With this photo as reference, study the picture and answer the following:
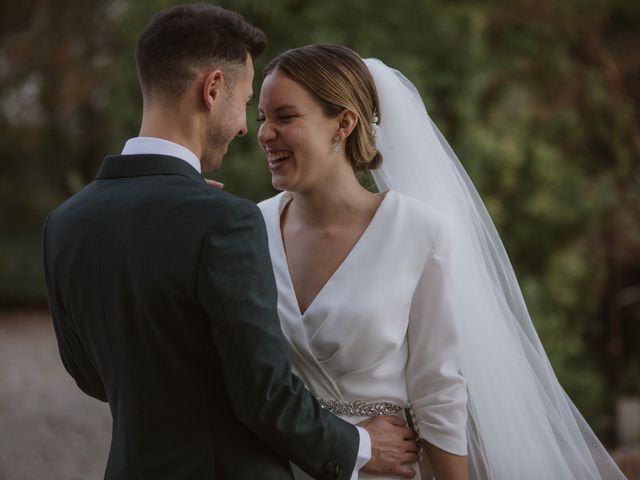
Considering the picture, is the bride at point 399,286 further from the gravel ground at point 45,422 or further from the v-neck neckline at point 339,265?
the gravel ground at point 45,422

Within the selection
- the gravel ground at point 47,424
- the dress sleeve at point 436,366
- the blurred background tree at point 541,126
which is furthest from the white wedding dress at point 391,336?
the blurred background tree at point 541,126

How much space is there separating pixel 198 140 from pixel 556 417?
159 centimetres

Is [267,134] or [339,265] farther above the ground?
[267,134]

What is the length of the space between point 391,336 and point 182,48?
100 centimetres

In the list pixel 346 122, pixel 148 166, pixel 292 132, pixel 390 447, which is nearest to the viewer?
pixel 148 166

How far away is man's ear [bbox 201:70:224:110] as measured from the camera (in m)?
1.95

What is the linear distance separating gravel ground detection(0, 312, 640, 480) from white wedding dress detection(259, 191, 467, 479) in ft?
10.8

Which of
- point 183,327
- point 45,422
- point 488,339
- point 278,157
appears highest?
point 278,157

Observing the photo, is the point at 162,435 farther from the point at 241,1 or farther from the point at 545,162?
the point at 545,162

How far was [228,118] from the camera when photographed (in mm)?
2010

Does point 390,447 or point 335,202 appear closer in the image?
point 390,447

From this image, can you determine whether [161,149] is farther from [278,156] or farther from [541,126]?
[541,126]

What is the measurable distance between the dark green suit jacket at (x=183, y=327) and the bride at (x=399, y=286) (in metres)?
0.46

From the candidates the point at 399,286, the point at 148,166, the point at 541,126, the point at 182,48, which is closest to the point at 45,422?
the point at 541,126
